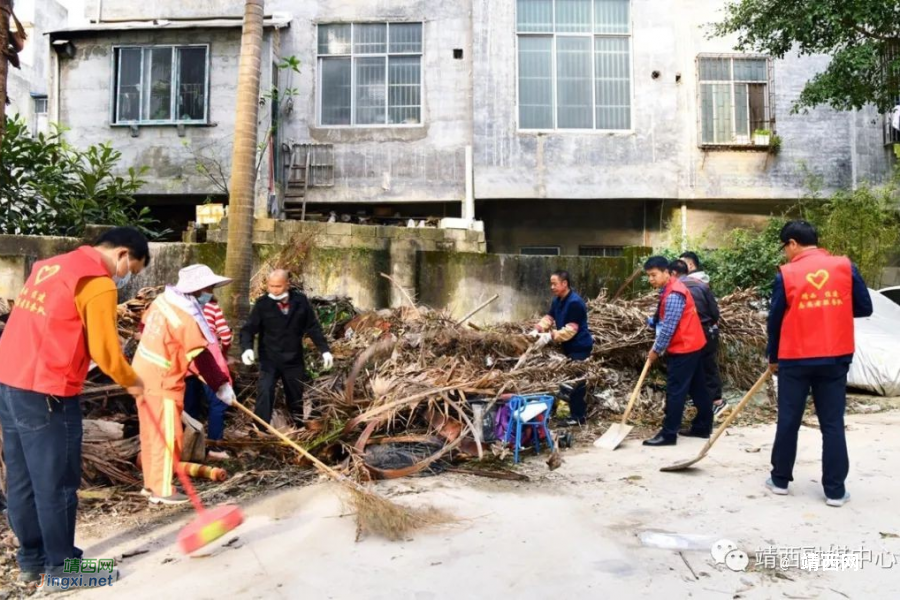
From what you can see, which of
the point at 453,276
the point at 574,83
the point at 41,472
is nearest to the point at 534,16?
the point at 574,83

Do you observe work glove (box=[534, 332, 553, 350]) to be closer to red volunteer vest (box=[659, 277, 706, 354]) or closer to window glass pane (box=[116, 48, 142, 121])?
red volunteer vest (box=[659, 277, 706, 354])

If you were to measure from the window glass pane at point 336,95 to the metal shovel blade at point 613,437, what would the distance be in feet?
A: 31.8

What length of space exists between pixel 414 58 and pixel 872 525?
12.2 m

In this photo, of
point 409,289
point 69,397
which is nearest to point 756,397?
point 409,289

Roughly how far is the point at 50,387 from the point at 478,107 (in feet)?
37.3

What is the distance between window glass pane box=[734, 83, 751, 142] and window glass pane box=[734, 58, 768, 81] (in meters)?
0.19

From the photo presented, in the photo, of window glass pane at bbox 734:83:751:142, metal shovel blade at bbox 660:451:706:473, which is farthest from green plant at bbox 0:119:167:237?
window glass pane at bbox 734:83:751:142

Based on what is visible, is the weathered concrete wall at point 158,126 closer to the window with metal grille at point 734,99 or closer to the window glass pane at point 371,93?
the window glass pane at point 371,93

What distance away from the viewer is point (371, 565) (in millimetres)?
3543

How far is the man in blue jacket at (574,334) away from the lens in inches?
272

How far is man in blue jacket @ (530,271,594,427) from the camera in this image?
6898mm

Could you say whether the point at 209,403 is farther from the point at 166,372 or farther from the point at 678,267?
the point at 678,267

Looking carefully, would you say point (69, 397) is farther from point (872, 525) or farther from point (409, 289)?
point (409, 289)

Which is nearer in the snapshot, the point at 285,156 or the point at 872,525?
the point at 872,525
